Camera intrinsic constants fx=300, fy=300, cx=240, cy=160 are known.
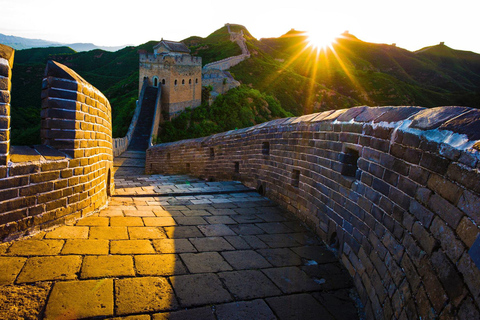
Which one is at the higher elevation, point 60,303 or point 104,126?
point 104,126

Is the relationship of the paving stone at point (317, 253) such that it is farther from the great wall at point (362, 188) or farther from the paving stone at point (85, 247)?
the paving stone at point (85, 247)

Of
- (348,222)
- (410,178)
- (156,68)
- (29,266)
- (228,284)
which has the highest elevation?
(156,68)

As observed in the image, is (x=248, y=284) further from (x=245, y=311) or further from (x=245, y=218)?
(x=245, y=218)

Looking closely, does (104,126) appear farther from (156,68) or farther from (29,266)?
(156,68)

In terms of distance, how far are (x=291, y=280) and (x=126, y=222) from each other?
1990 mm

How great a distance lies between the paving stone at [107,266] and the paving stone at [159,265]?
0.25 ft

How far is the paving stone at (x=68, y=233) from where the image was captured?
2.72 meters

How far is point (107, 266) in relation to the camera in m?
2.36

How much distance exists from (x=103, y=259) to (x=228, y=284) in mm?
1044

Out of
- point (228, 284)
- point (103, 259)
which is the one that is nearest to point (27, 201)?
point (103, 259)

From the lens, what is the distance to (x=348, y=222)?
301 centimetres

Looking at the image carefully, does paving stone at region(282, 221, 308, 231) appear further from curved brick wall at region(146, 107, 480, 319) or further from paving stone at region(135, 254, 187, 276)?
paving stone at region(135, 254, 187, 276)

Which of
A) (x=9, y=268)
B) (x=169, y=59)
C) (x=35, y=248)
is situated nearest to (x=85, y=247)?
(x=35, y=248)

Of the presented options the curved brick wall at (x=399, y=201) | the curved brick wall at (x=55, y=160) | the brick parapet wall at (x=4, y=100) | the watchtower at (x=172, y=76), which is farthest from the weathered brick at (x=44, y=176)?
the watchtower at (x=172, y=76)
